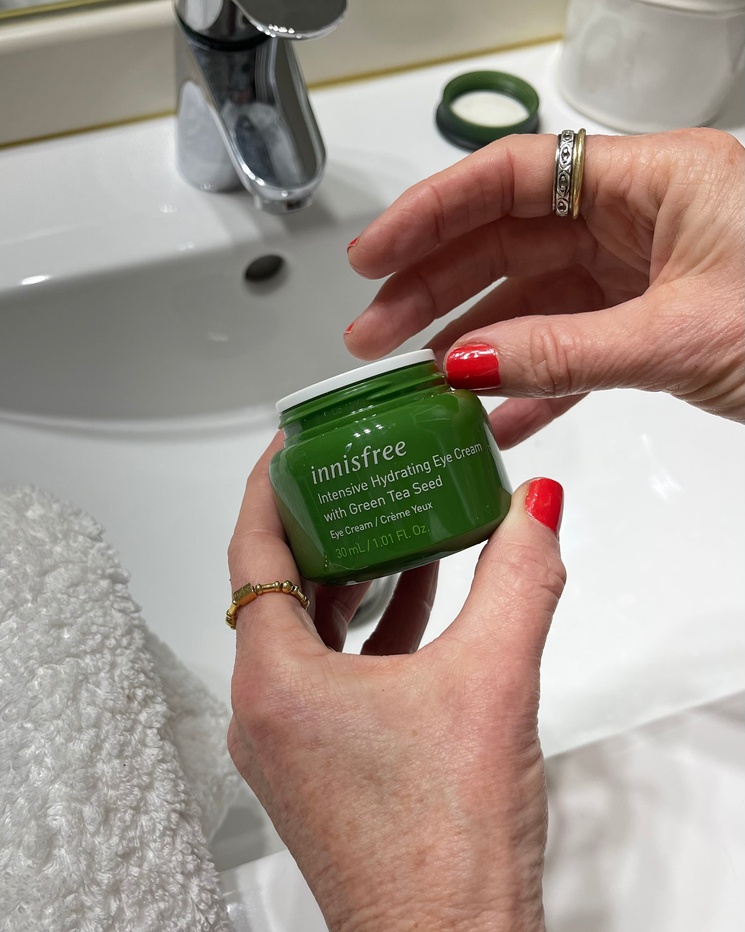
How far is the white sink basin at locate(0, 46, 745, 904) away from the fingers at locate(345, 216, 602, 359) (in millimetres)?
88

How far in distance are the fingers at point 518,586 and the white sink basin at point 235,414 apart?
184mm

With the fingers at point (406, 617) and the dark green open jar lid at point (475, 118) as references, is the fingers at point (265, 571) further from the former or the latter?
the dark green open jar lid at point (475, 118)

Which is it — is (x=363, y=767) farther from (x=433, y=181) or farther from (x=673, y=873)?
(x=433, y=181)

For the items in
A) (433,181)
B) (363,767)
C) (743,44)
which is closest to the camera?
(363,767)

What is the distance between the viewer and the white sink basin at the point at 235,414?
527mm

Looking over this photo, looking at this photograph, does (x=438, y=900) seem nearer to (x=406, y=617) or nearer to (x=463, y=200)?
(x=406, y=617)

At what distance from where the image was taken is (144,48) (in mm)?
569

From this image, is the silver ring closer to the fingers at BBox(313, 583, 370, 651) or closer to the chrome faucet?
the chrome faucet

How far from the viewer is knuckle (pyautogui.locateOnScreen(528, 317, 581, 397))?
377 mm

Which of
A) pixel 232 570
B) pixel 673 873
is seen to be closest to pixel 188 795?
pixel 232 570

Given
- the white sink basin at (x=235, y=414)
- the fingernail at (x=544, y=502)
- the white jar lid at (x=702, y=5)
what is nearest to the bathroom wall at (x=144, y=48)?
the white sink basin at (x=235, y=414)

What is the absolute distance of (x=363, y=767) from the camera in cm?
31

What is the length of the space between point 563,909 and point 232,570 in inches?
8.6

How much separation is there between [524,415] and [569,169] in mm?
162
